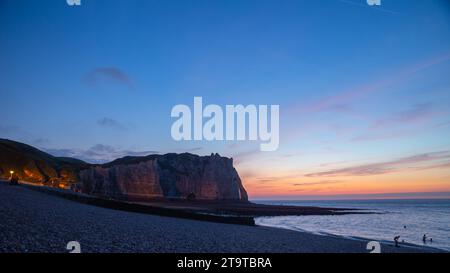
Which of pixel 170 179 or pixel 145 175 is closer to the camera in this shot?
pixel 145 175

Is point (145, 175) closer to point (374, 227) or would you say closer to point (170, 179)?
point (170, 179)

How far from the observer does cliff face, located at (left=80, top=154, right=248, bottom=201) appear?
108 m

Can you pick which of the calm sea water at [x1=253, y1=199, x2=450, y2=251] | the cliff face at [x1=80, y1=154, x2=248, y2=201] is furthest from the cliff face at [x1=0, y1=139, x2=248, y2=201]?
the calm sea water at [x1=253, y1=199, x2=450, y2=251]

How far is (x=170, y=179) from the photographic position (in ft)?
411

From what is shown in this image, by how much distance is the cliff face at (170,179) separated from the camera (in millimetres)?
107875

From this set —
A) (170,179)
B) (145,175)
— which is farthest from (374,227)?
(170,179)

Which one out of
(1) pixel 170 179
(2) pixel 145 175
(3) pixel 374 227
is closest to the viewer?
(3) pixel 374 227

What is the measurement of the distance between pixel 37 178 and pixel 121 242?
85.0 meters

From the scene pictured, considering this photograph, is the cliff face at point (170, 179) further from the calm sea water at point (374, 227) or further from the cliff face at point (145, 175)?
the calm sea water at point (374, 227)

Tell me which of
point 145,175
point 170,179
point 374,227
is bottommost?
point 374,227

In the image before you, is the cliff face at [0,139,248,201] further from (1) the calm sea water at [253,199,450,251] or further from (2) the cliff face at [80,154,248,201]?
(1) the calm sea water at [253,199,450,251]

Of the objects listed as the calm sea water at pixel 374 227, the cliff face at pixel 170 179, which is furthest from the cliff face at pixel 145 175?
the calm sea water at pixel 374 227
